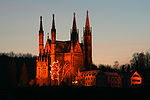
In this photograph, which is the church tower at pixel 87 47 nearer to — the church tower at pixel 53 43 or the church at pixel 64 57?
the church at pixel 64 57

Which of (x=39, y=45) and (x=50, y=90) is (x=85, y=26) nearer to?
(x=39, y=45)

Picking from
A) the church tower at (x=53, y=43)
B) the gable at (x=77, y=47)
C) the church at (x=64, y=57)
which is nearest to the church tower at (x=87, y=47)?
the church at (x=64, y=57)

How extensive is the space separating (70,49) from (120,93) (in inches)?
3088

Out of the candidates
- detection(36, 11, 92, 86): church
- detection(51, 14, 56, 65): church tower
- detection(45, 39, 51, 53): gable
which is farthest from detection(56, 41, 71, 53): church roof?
detection(51, 14, 56, 65): church tower

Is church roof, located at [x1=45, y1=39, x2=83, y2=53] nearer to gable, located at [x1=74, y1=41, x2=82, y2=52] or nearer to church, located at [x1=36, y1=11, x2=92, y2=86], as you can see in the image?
church, located at [x1=36, y1=11, x2=92, y2=86]

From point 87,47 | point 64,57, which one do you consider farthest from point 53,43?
point 87,47

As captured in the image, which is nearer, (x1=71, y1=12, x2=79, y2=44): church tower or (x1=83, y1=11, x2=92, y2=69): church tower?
(x1=71, y1=12, x2=79, y2=44): church tower

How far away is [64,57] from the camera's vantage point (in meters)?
144

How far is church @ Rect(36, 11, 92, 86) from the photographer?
138375 millimetres

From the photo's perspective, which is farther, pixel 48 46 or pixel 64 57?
pixel 48 46

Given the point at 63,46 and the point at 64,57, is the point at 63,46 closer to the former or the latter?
the point at 63,46

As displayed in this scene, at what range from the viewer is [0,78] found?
167 m

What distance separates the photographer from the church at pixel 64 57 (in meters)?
138

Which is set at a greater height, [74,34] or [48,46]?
[74,34]
